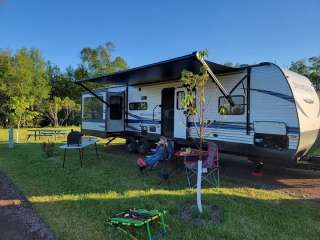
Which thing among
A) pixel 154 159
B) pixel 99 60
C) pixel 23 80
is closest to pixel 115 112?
pixel 154 159

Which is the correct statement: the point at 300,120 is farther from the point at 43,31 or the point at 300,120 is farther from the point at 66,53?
the point at 66,53

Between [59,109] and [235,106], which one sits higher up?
[59,109]

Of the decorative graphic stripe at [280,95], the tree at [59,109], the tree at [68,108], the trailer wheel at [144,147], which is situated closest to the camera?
the decorative graphic stripe at [280,95]

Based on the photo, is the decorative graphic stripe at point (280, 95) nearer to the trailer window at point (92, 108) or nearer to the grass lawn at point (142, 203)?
the grass lawn at point (142, 203)

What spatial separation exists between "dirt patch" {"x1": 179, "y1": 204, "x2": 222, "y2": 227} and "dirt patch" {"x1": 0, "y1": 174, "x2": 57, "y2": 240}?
5.82 feet

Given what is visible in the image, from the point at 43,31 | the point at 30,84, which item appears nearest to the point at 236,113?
the point at 43,31

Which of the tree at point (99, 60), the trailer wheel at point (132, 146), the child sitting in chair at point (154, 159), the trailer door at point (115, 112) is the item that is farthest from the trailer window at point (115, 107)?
the tree at point (99, 60)

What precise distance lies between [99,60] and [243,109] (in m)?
31.4

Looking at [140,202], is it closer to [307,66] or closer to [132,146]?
[132,146]

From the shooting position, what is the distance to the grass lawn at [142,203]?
357 centimetres

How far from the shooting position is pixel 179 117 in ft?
28.4

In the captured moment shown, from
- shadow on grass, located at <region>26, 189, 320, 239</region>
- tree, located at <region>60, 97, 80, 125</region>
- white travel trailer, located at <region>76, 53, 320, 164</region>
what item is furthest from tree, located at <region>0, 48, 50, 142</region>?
shadow on grass, located at <region>26, 189, 320, 239</region>

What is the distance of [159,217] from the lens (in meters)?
3.79

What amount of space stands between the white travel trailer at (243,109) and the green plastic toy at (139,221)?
2.08 m
